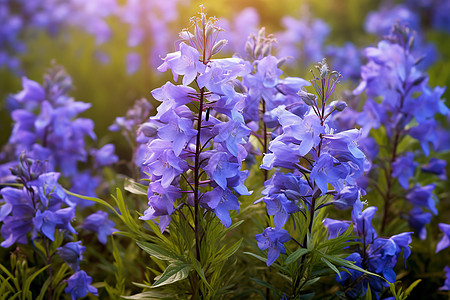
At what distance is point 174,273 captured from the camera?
1364 mm

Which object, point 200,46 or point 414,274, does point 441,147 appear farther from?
point 200,46

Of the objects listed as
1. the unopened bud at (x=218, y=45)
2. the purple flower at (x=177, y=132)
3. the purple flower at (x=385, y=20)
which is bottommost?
the purple flower at (x=177, y=132)

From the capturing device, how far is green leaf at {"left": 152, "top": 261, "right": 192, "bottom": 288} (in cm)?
133

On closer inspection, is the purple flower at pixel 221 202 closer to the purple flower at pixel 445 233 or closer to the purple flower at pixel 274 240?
the purple flower at pixel 274 240

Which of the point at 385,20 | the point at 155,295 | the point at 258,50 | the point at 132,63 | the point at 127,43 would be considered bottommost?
the point at 155,295

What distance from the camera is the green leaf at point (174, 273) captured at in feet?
4.36

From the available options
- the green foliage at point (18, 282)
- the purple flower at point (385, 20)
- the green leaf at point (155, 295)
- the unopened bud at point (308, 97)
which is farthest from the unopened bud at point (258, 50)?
the purple flower at point (385, 20)

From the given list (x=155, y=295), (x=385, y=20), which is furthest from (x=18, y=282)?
(x=385, y=20)

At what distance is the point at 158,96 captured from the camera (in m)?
1.39

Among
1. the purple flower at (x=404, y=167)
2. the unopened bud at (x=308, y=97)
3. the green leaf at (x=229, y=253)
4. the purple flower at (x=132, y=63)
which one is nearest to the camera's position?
the unopened bud at (x=308, y=97)

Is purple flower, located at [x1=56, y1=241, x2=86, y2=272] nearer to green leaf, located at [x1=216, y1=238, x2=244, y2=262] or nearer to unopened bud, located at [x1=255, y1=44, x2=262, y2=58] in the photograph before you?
green leaf, located at [x1=216, y1=238, x2=244, y2=262]

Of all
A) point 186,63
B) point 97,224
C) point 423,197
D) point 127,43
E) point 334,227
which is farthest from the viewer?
point 127,43

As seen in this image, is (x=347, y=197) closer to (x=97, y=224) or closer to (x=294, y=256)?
(x=294, y=256)

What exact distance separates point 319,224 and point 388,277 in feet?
1.00
